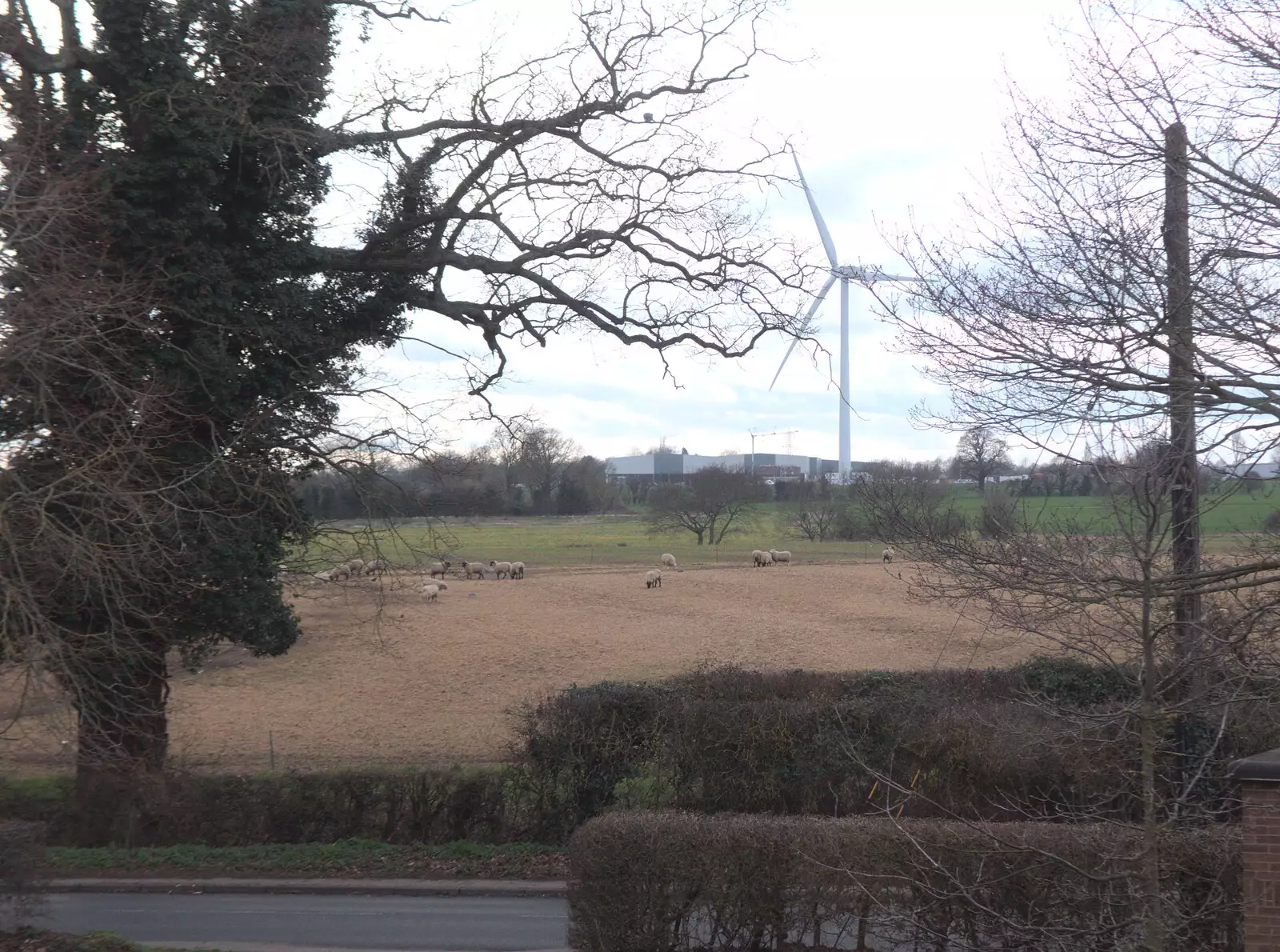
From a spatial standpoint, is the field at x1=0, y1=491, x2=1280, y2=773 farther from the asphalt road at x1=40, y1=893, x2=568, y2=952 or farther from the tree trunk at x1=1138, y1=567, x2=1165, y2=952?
the asphalt road at x1=40, y1=893, x2=568, y2=952

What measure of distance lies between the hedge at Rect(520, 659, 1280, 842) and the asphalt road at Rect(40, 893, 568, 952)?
256 centimetres

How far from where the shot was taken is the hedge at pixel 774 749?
17141mm

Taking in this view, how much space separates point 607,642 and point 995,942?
33.5m

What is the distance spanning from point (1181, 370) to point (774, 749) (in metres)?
10.8

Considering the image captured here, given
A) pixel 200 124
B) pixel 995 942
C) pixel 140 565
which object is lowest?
pixel 995 942

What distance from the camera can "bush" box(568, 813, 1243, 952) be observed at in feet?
29.8

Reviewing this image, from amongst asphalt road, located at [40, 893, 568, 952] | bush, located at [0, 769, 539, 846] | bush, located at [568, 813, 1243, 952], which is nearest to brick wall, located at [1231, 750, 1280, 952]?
bush, located at [568, 813, 1243, 952]

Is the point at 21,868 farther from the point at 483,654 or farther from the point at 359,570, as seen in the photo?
the point at 483,654

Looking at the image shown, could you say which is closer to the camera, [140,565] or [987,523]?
[987,523]

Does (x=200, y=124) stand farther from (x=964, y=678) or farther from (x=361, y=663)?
(x=361, y=663)

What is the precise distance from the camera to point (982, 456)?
9836 mm

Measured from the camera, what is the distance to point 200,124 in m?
17.7

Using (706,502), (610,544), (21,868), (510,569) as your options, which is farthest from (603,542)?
(21,868)

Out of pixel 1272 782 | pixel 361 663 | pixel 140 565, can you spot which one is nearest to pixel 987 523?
pixel 1272 782
